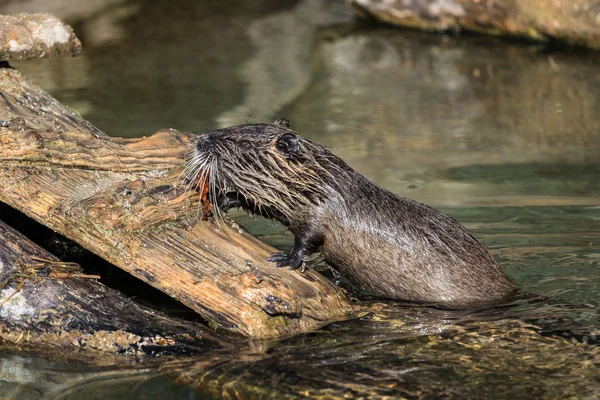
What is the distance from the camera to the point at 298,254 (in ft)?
14.7

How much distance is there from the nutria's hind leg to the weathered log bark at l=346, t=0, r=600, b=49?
6.64 m

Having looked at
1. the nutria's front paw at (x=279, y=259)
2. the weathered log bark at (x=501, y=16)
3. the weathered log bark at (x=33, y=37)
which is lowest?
the nutria's front paw at (x=279, y=259)

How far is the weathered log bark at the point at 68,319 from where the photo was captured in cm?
393

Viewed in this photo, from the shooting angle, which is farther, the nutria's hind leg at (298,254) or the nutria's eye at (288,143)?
the nutria's eye at (288,143)

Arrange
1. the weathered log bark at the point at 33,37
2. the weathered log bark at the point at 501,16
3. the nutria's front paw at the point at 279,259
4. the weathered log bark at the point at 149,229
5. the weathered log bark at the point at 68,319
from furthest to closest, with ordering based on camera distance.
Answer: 1. the weathered log bark at the point at 501,16
2. the weathered log bark at the point at 33,37
3. the nutria's front paw at the point at 279,259
4. the weathered log bark at the point at 149,229
5. the weathered log bark at the point at 68,319

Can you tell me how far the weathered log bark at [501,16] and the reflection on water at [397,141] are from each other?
20 cm

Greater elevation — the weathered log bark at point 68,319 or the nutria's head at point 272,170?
the nutria's head at point 272,170

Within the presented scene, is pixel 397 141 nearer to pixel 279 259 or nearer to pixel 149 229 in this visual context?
pixel 279 259

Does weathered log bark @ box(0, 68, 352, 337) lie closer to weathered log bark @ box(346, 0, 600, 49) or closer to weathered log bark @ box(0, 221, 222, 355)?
weathered log bark @ box(0, 221, 222, 355)

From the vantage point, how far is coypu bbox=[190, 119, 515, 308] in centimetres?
466

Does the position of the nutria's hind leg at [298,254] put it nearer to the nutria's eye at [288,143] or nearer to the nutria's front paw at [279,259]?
the nutria's front paw at [279,259]

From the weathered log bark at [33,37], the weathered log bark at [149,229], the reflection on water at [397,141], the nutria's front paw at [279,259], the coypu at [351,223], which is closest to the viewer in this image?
the reflection on water at [397,141]

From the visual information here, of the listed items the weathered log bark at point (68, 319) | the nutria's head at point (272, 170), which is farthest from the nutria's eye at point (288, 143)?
the weathered log bark at point (68, 319)

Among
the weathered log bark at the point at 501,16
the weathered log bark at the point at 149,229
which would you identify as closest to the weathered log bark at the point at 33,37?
the weathered log bark at the point at 149,229
